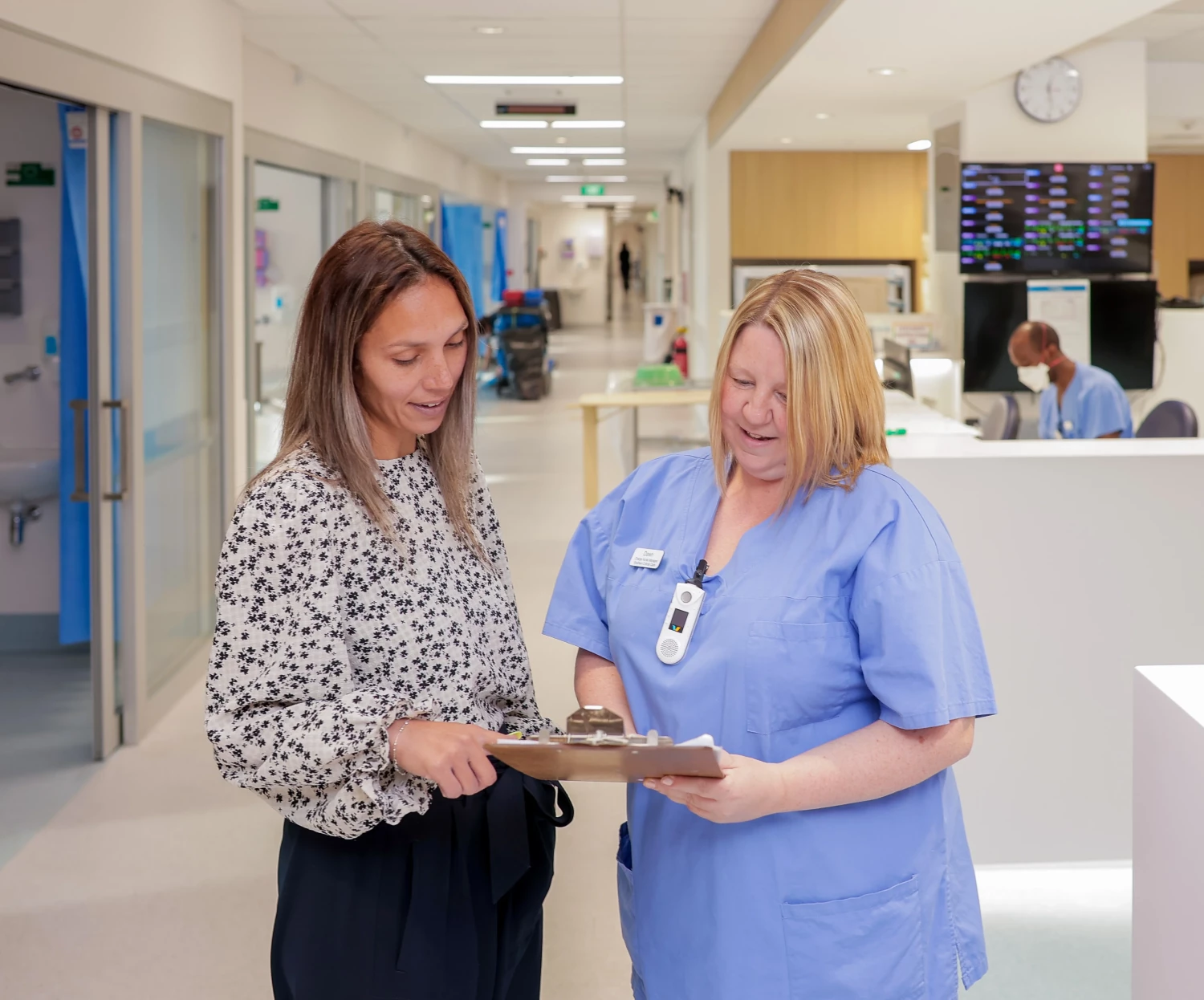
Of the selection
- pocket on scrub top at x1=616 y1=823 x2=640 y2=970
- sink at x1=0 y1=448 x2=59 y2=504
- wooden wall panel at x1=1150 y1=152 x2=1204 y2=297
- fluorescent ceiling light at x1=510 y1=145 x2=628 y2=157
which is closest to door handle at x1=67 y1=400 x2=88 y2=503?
sink at x1=0 y1=448 x2=59 y2=504

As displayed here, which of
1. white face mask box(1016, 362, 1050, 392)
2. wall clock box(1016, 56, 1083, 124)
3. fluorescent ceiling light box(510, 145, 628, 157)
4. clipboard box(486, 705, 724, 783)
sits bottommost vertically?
clipboard box(486, 705, 724, 783)

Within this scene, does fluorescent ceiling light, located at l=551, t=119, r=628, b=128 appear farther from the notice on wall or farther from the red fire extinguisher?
the notice on wall

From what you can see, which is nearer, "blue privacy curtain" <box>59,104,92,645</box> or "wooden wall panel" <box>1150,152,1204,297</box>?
"blue privacy curtain" <box>59,104,92,645</box>

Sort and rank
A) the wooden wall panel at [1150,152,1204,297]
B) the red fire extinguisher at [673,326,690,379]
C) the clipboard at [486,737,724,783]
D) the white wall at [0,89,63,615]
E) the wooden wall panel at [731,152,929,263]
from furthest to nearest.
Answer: the red fire extinguisher at [673,326,690,379] → the wooden wall panel at [1150,152,1204,297] → the wooden wall panel at [731,152,929,263] → the white wall at [0,89,63,615] → the clipboard at [486,737,724,783]

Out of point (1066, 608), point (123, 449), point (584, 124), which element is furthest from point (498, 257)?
point (1066, 608)

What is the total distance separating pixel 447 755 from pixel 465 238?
1547 cm

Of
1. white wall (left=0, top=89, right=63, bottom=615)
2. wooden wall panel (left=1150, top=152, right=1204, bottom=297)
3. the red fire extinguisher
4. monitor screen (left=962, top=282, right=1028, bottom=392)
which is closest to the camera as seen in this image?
white wall (left=0, top=89, right=63, bottom=615)

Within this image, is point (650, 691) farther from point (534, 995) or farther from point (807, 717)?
point (534, 995)

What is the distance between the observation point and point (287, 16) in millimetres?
6410

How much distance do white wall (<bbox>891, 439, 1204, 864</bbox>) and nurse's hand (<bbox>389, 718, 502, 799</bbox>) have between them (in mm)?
2069

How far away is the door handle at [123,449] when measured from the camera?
4.38 meters

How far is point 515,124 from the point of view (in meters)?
11.7

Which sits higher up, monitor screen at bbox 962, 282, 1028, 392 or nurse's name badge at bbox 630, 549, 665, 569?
monitor screen at bbox 962, 282, 1028, 392

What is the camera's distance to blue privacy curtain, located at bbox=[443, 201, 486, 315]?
1525 cm
